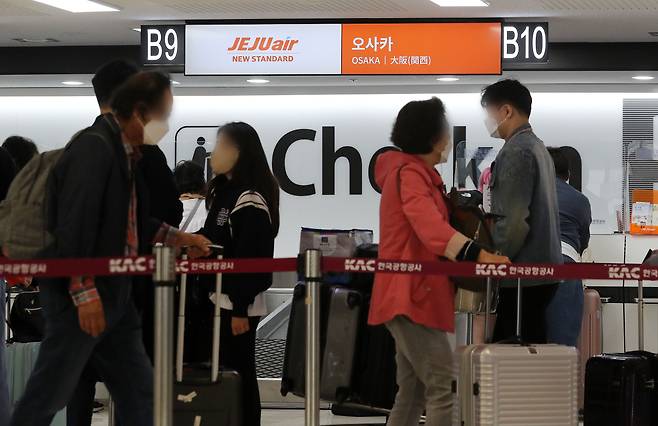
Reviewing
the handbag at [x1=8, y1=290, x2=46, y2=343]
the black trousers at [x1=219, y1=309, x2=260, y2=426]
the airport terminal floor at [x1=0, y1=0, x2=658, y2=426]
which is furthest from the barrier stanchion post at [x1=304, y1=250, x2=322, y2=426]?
the handbag at [x1=8, y1=290, x2=46, y2=343]

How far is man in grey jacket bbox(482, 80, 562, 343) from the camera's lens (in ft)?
16.4

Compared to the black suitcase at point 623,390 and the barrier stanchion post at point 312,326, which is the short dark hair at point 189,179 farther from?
the black suitcase at point 623,390

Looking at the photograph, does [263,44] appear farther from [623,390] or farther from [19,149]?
[623,390]

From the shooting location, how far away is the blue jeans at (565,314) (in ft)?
17.5

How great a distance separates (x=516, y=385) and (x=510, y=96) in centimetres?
124

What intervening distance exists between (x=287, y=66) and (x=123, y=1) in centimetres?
145

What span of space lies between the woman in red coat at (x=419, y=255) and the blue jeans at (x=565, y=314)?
24.5 inches

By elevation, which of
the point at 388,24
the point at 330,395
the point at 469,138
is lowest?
the point at 330,395

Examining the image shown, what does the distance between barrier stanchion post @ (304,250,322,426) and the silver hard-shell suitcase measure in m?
0.58

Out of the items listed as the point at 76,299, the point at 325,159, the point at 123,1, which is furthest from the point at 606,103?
the point at 76,299

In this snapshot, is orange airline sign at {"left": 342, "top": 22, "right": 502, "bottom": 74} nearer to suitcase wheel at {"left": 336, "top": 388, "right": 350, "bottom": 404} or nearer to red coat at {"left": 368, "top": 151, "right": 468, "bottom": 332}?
suitcase wheel at {"left": 336, "top": 388, "right": 350, "bottom": 404}

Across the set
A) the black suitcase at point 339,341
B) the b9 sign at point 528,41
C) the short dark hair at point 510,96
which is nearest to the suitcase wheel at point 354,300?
the black suitcase at point 339,341

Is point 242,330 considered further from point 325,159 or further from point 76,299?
point 325,159

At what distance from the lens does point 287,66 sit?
951cm
